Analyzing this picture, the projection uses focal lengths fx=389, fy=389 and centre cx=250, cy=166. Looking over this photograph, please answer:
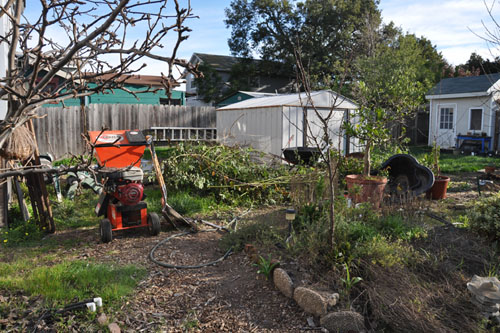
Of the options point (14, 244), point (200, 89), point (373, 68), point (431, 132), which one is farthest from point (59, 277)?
point (200, 89)

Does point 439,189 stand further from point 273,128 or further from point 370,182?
point 273,128

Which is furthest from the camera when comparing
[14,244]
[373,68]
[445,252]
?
[373,68]

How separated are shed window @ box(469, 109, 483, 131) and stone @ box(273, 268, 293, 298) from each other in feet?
53.7

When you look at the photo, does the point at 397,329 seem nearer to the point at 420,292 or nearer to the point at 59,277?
the point at 420,292

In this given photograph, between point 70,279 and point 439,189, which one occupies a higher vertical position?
point 439,189

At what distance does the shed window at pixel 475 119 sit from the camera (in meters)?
16.8

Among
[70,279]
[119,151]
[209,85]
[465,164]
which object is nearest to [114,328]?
[70,279]

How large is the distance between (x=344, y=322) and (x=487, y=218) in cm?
247

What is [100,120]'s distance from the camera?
47.0 feet

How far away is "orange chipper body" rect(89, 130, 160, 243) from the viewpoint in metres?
5.22

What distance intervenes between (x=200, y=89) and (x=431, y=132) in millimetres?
15879

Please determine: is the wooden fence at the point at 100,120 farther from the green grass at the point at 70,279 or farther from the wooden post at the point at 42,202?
the green grass at the point at 70,279

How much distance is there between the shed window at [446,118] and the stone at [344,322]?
17245mm

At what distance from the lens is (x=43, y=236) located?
5496mm
